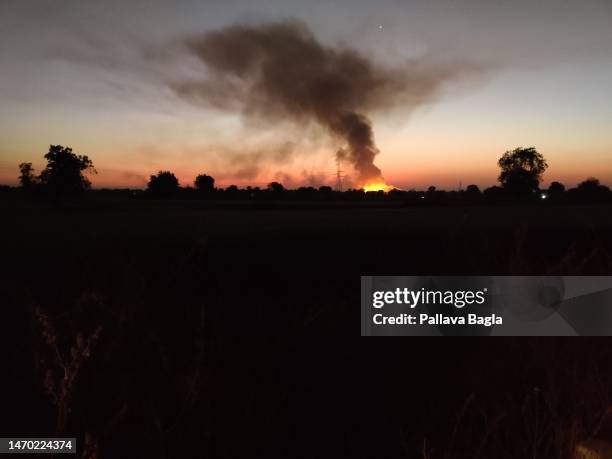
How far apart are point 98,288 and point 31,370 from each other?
1690 millimetres

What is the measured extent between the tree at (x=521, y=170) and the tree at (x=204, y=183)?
200 ft

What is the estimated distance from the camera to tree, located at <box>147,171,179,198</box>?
268 feet

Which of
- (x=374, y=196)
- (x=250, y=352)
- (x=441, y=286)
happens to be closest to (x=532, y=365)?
(x=441, y=286)

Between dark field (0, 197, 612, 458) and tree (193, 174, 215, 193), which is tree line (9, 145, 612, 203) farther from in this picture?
dark field (0, 197, 612, 458)

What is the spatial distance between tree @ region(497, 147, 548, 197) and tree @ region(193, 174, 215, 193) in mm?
61002

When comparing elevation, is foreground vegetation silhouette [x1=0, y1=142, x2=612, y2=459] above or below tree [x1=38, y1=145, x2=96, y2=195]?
below

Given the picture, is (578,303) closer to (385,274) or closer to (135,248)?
(385,274)

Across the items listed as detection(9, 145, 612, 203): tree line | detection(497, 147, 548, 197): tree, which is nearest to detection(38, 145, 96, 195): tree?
detection(9, 145, 612, 203): tree line

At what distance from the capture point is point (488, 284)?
5867mm

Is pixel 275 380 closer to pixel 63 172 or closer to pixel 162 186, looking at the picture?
pixel 63 172

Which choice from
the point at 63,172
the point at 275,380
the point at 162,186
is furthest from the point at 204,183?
the point at 275,380

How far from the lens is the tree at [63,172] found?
44375mm

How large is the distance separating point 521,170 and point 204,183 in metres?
67.1

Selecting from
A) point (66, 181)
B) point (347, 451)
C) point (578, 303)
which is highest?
point (66, 181)
